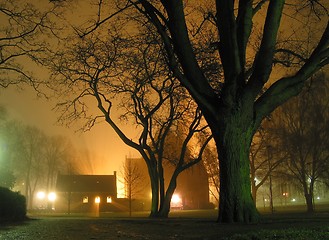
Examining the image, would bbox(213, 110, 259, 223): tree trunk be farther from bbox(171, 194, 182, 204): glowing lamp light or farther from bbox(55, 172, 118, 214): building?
bbox(55, 172, 118, 214): building

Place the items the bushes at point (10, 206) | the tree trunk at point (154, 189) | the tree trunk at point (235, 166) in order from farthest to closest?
1. the tree trunk at point (154, 189)
2. the bushes at point (10, 206)
3. the tree trunk at point (235, 166)

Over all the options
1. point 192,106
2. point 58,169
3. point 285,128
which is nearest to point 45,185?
point 58,169

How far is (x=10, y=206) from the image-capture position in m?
19.8

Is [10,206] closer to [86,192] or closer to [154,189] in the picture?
[154,189]

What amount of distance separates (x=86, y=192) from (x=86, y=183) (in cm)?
329

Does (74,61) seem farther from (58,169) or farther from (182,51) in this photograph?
(58,169)

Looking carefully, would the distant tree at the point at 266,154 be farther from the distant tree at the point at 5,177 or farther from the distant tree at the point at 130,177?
the distant tree at the point at 5,177

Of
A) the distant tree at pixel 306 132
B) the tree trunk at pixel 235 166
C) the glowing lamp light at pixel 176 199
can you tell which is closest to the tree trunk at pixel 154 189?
the tree trunk at pixel 235 166

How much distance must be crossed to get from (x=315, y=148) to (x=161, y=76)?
74.4ft

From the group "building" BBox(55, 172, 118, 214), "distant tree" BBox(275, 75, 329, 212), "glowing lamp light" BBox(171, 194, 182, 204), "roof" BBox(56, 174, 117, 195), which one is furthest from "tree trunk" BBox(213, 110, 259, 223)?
"roof" BBox(56, 174, 117, 195)

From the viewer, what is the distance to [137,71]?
2562cm

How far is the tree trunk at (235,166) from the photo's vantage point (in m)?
12.3

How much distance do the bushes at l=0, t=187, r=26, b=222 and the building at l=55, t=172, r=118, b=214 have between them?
5943cm

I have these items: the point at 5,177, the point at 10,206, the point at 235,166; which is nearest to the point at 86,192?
the point at 5,177
